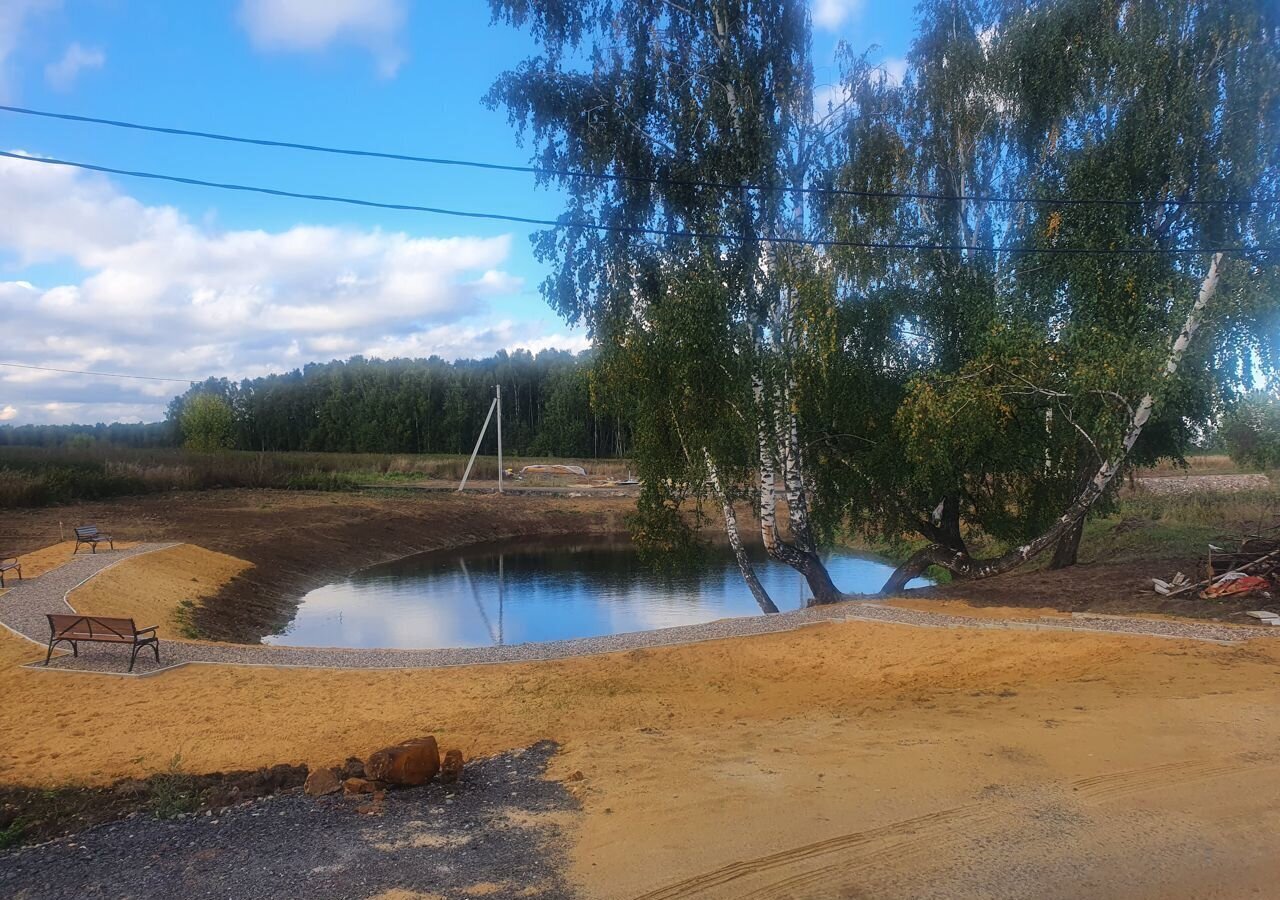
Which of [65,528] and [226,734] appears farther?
[65,528]

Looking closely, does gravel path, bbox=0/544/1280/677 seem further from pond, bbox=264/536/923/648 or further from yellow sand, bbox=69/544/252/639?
pond, bbox=264/536/923/648

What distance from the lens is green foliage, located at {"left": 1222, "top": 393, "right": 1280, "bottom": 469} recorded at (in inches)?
638

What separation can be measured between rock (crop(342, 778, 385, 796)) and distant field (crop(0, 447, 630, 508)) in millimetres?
22505

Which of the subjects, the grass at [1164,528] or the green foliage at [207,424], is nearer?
the grass at [1164,528]

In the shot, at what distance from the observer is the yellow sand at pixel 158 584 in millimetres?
14992

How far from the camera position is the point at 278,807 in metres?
6.30

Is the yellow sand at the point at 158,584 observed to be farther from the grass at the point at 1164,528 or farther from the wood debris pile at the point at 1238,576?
the wood debris pile at the point at 1238,576

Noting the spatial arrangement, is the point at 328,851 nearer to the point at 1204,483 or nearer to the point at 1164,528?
the point at 1164,528

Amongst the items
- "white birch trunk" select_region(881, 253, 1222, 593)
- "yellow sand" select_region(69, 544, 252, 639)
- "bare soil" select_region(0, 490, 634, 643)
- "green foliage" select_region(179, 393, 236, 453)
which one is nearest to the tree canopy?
"white birch trunk" select_region(881, 253, 1222, 593)

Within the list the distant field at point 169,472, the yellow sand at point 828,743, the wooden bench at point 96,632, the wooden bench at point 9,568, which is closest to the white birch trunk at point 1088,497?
the yellow sand at point 828,743

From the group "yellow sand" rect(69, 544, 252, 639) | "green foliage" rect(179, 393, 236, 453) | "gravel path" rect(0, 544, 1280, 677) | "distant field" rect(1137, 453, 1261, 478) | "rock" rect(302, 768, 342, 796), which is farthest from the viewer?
"green foliage" rect(179, 393, 236, 453)

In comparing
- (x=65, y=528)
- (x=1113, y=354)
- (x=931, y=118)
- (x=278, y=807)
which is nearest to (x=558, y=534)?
(x=65, y=528)

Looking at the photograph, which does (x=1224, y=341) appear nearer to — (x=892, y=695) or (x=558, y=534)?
(x=892, y=695)

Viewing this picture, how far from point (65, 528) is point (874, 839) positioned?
2758 centimetres
